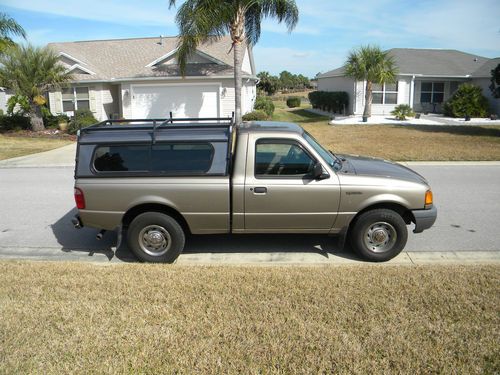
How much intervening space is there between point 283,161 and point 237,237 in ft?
5.58

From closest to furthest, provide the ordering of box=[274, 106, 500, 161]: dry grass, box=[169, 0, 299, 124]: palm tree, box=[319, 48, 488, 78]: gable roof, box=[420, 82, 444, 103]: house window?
box=[274, 106, 500, 161]: dry grass, box=[169, 0, 299, 124]: palm tree, box=[319, 48, 488, 78]: gable roof, box=[420, 82, 444, 103]: house window

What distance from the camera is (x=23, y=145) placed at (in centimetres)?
1867

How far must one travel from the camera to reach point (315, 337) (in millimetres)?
3938

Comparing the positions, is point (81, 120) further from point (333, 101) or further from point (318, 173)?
point (318, 173)

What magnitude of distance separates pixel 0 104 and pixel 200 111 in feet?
51.8

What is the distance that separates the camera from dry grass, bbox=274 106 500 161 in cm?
1443

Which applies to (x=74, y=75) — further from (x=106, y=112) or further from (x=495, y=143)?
(x=495, y=143)

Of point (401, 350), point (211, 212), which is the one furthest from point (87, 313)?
point (401, 350)

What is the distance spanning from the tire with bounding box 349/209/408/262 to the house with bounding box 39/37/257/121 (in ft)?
59.6

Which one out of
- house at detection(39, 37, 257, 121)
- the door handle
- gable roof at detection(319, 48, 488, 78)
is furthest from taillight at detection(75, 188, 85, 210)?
gable roof at detection(319, 48, 488, 78)

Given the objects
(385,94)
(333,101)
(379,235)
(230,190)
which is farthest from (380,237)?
(333,101)

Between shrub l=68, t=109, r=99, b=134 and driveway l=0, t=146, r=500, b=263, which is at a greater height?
shrub l=68, t=109, r=99, b=134

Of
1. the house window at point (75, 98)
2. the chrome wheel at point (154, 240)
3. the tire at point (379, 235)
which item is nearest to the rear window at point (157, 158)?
the chrome wheel at point (154, 240)

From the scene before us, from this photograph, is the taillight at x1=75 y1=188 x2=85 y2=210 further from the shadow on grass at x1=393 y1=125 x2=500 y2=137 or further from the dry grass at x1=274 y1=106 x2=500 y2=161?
the shadow on grass at x1=393 y1=125 x2=500 y2=137
